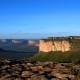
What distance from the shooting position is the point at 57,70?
4800cm

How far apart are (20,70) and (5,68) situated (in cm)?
373

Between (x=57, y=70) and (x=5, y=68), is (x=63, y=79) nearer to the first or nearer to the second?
(x=57, y=70)

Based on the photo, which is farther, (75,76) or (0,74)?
(0,74)

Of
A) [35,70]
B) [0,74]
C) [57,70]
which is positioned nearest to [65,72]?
[57,70]

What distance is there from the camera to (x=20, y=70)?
1967 inches

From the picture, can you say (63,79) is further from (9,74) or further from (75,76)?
(9,74)

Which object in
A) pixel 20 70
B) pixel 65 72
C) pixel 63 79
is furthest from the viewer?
pixel 20 70

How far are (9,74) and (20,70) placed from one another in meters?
3.25

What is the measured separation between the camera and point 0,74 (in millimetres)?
48125

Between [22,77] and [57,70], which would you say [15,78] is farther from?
[57,70]

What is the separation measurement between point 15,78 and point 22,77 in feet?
3.97

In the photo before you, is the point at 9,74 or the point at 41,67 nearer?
the point at 9,74

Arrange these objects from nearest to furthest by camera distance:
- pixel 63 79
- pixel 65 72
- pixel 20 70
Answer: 1. pixel 63 79
2. pixel 65 72
3. pixel 20 70

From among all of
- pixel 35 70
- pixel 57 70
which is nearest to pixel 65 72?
pixel 57 70
